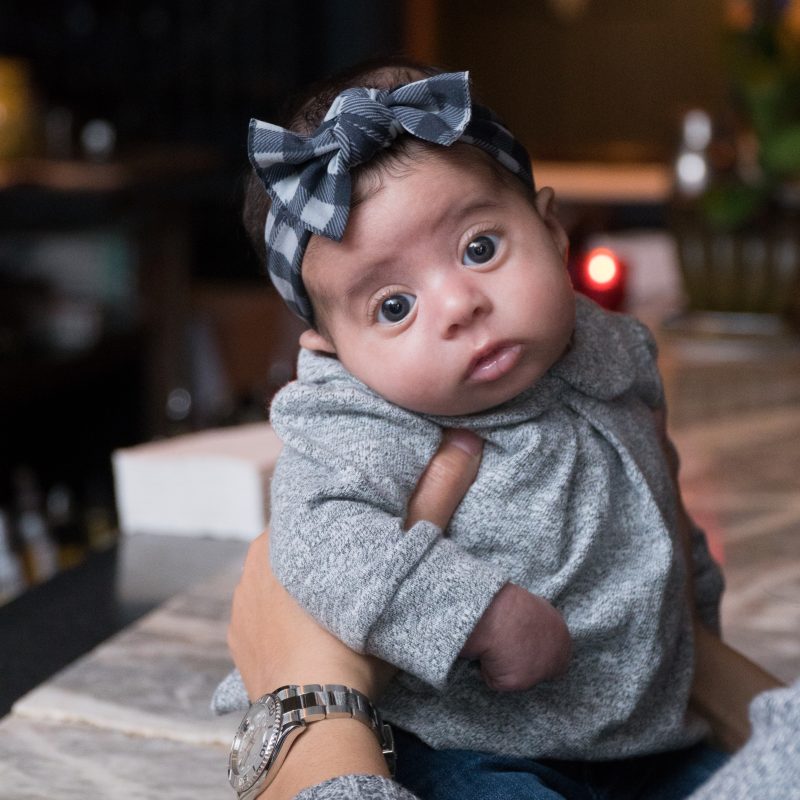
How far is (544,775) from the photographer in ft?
2.21

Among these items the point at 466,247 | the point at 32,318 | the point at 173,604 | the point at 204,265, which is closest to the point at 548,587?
the point at 466,247

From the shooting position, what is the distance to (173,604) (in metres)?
1.08

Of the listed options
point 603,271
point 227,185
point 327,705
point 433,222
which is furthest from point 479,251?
point 227,185

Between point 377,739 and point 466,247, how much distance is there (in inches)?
9.6

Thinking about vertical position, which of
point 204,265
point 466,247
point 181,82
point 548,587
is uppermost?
point 466,247

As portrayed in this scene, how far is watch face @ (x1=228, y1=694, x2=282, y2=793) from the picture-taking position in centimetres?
60

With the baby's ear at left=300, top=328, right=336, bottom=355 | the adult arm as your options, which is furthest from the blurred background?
the adult arm

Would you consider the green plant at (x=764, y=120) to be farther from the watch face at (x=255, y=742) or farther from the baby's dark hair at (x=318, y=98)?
the watch face at (x=255, y=742)

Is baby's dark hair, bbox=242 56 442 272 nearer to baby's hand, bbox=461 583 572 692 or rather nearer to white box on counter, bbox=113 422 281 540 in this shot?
baby's hand, bbox=461 583 572 692

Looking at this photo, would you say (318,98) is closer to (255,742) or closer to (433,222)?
(433,222)

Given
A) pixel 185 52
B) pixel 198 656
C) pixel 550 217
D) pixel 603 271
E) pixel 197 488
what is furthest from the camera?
pixel 185 52

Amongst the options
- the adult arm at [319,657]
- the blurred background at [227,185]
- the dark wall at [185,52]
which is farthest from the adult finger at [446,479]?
the dark wall at [185,52]

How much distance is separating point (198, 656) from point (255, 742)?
37 centimetres

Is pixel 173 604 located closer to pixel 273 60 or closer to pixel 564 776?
pixel 564 776
